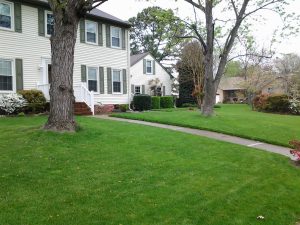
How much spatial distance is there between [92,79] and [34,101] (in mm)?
5295

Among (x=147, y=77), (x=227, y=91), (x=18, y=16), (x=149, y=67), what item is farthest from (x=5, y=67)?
(x=227, y=91)

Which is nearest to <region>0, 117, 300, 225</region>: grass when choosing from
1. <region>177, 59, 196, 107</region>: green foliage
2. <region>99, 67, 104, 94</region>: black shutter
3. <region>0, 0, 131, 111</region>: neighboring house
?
<region>0, 0, 131, 111</region>: neighboring house

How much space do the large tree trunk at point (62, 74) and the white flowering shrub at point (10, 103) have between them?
728cm

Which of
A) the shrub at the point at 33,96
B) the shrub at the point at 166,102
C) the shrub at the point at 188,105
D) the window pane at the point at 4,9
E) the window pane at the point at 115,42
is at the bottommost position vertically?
the shrub at the point at 188,105

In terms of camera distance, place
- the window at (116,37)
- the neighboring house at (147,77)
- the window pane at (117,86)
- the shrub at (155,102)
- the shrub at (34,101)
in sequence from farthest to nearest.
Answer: the neighboring house at (147,77) < the shrub at (155,102) < the window pane at (117,86) < the window at (116,37) < the shrub at (34,101)

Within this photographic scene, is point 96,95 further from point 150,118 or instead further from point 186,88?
point 186,88

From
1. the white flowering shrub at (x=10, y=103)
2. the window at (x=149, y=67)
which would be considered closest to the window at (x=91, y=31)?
the white flowering shrub at (x=10, y=103)

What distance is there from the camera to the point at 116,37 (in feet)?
76.3

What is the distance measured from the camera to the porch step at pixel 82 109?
732 inches

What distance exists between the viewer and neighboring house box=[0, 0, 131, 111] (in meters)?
17.8

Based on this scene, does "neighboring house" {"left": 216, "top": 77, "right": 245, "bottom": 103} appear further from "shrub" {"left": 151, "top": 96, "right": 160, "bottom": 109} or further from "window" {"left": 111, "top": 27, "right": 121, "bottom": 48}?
"window" {"left": 111, "top": 27, "right": 121, "bottom": 48}

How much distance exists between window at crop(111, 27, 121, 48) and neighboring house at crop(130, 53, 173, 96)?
890cm

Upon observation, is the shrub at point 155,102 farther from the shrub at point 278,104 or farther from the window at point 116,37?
the shrub at point 278,104

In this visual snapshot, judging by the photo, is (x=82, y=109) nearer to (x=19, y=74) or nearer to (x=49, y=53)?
(x=19, y=74)
